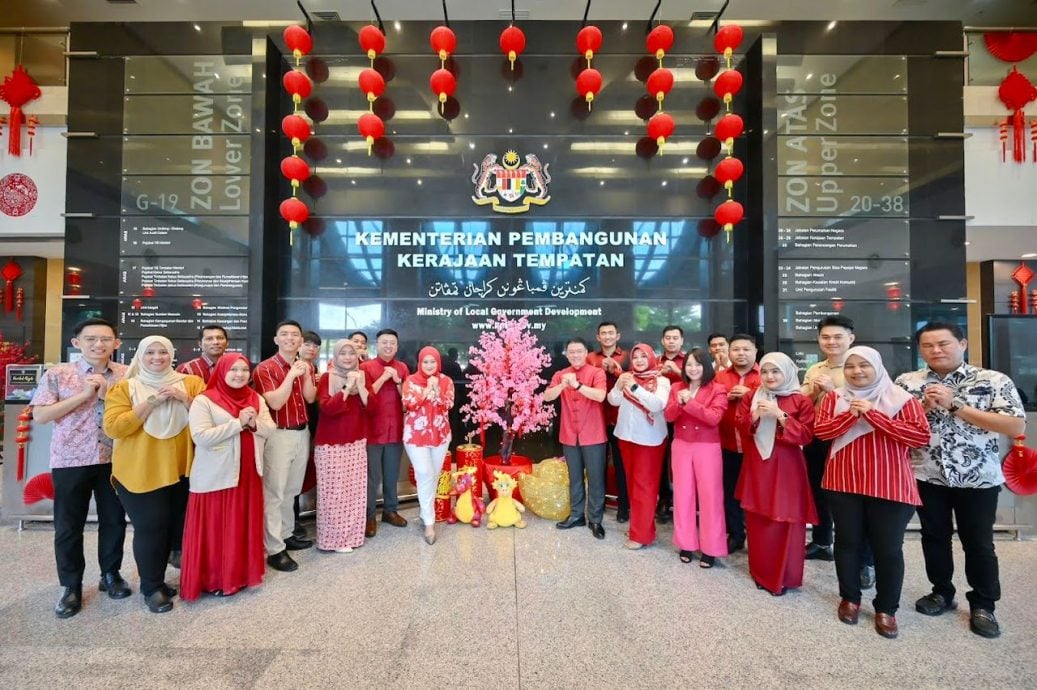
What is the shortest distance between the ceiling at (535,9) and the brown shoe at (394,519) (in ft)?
17.3

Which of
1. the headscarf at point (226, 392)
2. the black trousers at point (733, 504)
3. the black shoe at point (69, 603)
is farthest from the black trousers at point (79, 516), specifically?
the black trousers at point (733, 504)

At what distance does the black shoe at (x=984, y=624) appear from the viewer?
6.97 feet

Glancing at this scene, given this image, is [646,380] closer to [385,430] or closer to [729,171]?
[385,430]

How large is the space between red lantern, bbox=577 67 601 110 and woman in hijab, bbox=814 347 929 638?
3.20 m

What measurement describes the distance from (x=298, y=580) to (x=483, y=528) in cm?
126

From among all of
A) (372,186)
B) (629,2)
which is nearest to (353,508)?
(372,186)

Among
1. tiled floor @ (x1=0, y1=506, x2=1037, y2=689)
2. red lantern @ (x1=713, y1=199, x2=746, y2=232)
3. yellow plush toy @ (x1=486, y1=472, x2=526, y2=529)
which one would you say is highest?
red lantern @ (x1=713, y1=199, x2=746, y2=232)

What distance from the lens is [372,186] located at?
4.36 meters

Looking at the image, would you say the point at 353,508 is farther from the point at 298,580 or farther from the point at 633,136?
the point at 633,136

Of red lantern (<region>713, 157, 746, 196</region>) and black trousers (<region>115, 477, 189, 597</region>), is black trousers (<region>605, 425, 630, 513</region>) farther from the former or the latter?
black trousers (<region>115, 477, 189, 597</region>)

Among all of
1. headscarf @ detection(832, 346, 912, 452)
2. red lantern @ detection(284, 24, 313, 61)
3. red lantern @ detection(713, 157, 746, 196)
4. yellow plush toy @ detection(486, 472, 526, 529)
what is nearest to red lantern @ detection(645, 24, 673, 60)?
red lantern @ detection(713, 157, 746, 196)

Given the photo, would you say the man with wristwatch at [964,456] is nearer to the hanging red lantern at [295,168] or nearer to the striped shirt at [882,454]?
the striped shirt at [882,454]

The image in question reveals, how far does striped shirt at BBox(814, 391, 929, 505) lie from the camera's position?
203cm

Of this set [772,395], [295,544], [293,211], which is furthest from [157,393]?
[772,395]
